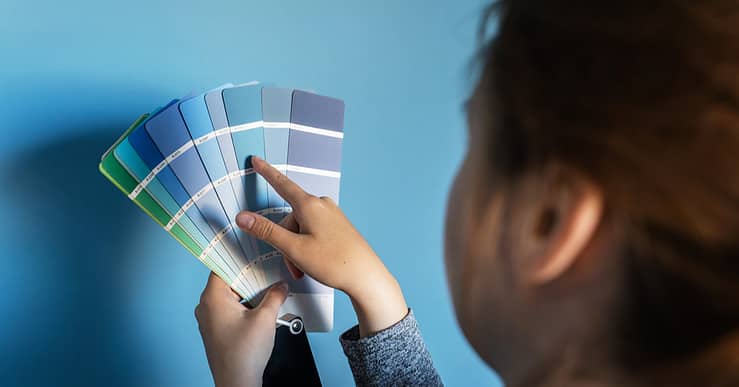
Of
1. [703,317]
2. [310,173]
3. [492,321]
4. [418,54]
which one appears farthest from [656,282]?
[418,54]

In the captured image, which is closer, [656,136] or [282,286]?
[656,136]

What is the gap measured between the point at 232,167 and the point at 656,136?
43 centimetres

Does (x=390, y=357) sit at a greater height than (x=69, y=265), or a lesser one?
lesser

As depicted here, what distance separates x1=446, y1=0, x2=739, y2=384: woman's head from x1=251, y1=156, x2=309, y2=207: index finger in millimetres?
263

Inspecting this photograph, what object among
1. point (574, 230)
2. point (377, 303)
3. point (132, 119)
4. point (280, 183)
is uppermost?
point (132, 119)

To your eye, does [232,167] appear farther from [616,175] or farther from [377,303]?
[616,175]

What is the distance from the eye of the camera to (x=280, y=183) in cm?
65

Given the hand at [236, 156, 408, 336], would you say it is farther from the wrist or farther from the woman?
the woman

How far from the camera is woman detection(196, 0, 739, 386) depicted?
0.32m

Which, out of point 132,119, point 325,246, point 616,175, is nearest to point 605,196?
point 616,175

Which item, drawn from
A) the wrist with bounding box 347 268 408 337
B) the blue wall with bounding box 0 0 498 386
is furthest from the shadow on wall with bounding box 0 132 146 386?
the wrist with bounding box 347 268 408 337

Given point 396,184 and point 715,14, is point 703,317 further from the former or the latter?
point 396,184

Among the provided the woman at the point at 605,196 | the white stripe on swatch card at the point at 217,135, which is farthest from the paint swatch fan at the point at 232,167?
the woman at the point at 605,196

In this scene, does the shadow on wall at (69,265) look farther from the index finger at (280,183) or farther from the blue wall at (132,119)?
the index finger at (280,183)
